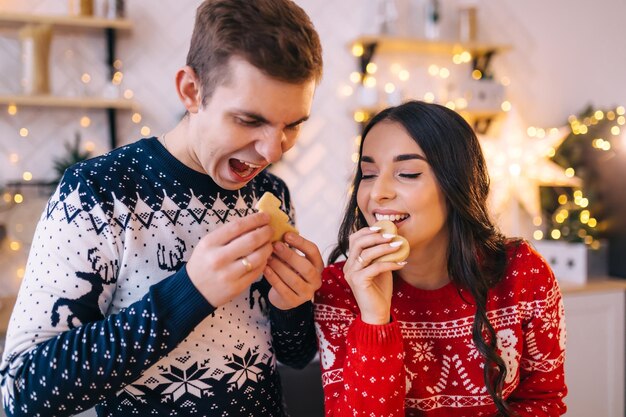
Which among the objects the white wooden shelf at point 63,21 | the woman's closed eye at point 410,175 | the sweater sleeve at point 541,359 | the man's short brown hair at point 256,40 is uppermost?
the white wooden shelf at point 63,21

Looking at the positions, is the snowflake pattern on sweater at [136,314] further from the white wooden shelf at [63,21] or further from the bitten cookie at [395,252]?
the white wooden shelf at [63,21]

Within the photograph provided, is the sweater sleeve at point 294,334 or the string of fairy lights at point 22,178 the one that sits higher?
the string of fairy lights at point 22,178

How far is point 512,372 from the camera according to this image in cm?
127

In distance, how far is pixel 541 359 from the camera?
1.31m

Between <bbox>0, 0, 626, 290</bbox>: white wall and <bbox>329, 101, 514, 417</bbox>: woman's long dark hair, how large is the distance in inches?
54.5

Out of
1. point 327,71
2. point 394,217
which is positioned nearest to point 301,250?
point 394,217

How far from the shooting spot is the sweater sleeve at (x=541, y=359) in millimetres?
1289

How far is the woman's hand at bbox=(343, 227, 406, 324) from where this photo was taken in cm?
113

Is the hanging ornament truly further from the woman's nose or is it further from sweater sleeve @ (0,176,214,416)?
sweater sleeve @ (0,176,214,416)

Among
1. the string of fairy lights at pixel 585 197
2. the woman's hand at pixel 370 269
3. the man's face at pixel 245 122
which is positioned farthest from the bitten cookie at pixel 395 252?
the string of fairy lights at pixel 585 197

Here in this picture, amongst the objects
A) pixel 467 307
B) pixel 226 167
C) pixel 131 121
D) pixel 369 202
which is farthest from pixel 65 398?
pixel 131 121

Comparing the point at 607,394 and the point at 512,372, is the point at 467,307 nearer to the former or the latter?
the point at 512,372

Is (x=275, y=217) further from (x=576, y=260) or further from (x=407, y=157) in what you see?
(x=576, y=260)

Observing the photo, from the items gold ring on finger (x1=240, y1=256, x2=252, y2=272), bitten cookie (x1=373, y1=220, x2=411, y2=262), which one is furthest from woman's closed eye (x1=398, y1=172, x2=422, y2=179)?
gold ring on finger (x1=240, y1=256, x2=252, y2=272)
